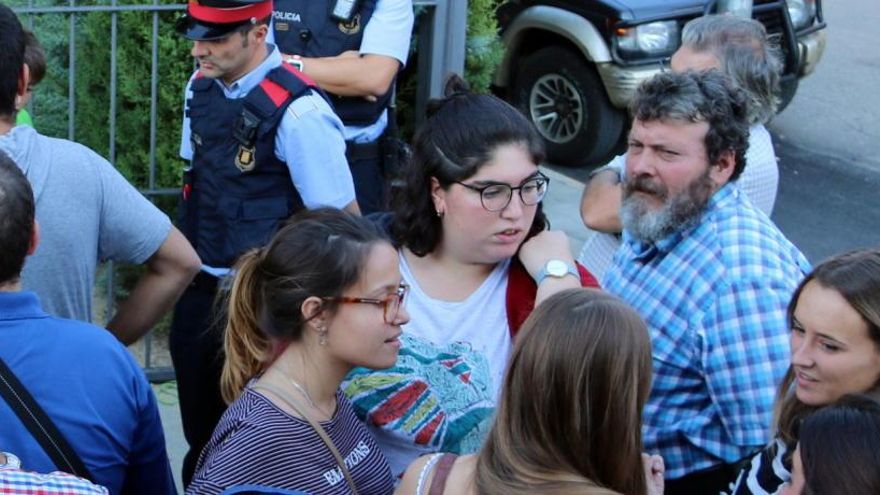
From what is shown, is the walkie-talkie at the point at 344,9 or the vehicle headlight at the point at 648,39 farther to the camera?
the vehicle headlight at the point at 648,39

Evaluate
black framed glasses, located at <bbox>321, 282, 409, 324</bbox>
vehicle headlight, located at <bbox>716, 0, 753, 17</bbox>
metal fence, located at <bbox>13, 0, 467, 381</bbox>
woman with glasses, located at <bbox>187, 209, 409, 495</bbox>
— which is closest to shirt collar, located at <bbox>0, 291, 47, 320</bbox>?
woman with glasses, located at <bbox>187, 209, 409, 495</bbox>

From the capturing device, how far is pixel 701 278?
3.15 metres

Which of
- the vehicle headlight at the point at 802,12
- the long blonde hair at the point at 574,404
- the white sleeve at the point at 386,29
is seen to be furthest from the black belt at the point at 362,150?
the vehicle headlight at the point at 802,12

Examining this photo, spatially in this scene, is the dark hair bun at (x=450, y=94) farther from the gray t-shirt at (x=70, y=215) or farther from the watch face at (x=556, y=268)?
the gray t-shirt at (x=70, y=215)

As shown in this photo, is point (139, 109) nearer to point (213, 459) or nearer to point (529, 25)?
point (213, 459)

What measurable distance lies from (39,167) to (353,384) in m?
0.93

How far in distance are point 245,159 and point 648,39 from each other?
16.7ft

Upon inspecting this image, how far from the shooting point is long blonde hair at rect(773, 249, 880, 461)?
2787 mm

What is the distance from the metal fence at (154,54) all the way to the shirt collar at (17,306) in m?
2.41

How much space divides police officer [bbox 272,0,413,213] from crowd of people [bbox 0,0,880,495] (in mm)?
870

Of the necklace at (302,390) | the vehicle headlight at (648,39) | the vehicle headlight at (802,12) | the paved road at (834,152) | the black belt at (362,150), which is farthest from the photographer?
the vehicle headlight at (802,12)

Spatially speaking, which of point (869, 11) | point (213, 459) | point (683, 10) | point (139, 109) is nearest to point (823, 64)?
point (869, 11)

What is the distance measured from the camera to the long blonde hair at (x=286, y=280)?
279cm

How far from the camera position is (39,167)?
3.18 meters
